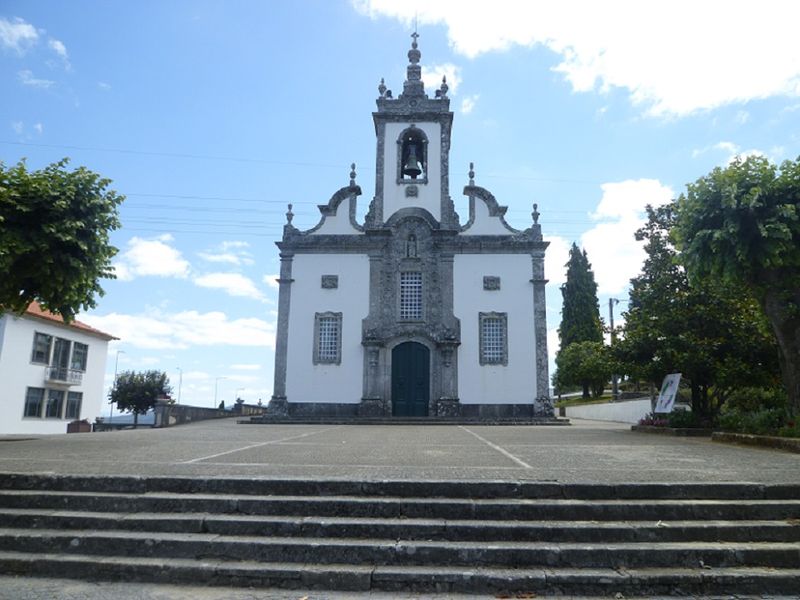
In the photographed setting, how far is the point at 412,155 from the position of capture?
2597cm

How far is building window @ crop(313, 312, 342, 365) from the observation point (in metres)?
23.6

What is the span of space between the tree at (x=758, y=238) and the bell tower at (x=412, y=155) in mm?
14257

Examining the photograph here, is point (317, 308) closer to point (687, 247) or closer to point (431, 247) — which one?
point (431, 247)

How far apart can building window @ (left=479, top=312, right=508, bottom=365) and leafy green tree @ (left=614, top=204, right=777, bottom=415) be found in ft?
25.8

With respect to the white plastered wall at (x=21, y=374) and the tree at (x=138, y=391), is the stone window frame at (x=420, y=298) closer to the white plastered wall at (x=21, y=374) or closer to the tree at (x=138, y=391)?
the white plastered wall at (x=21, y=374)

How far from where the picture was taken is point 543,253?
78.8 feet

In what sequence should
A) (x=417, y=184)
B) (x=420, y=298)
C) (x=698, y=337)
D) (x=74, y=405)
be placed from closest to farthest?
(x=698, y=337)
(x=420, y=298)
(x=417, y=184)
(x=74, y=405)

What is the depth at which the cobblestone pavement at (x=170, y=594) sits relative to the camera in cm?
421

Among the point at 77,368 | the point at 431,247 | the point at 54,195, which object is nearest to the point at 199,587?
the point at 54,195

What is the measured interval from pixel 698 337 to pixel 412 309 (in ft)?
39.7

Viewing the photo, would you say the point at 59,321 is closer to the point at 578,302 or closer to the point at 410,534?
the point at 410,534

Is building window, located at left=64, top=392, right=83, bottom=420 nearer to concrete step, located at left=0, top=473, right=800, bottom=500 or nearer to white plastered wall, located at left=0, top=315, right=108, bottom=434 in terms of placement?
white plastered wall, located at left=0, top=315, right=108, bottom=434

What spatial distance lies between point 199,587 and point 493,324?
20.1 meters

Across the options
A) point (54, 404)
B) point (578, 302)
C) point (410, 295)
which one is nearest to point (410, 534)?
point (410, 295)
